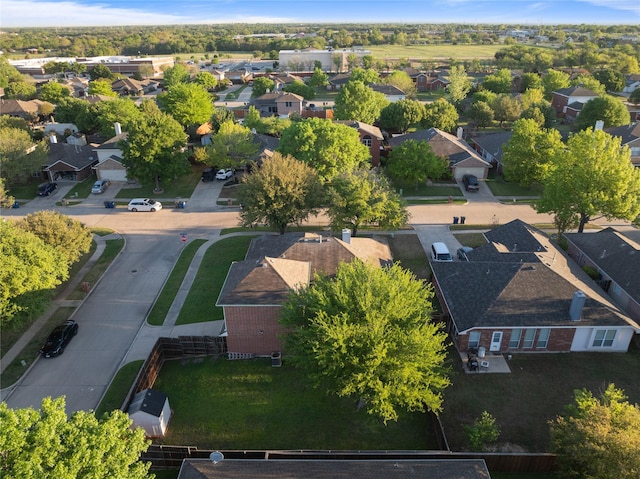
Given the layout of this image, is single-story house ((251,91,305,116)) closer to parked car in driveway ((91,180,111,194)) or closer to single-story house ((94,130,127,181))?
single-story house ((94,130,127,181))

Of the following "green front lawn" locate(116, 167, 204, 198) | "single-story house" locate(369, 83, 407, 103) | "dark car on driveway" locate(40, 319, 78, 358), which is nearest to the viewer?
"dark car on driveway" locate(40, 319, 78, 358)

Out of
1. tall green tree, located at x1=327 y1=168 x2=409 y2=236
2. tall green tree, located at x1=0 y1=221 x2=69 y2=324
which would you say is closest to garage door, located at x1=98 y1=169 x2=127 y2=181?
tall green tree, located at x1=0 y1=221 x2=69 y2=324

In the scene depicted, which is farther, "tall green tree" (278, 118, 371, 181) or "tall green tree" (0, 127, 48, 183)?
"tall green tree" (0, 127, 48, 183)

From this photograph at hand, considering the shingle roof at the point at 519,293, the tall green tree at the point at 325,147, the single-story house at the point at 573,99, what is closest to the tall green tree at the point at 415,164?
the tall green tree at the point at 325,147

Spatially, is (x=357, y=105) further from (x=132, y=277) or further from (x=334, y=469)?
(x=334, y=469)

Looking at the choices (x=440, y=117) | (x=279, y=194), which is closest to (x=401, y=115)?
(x=440, y=117)

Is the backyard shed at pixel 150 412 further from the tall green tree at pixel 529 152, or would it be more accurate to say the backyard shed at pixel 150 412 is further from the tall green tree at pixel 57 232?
the tall green tree at pixel 529 152
